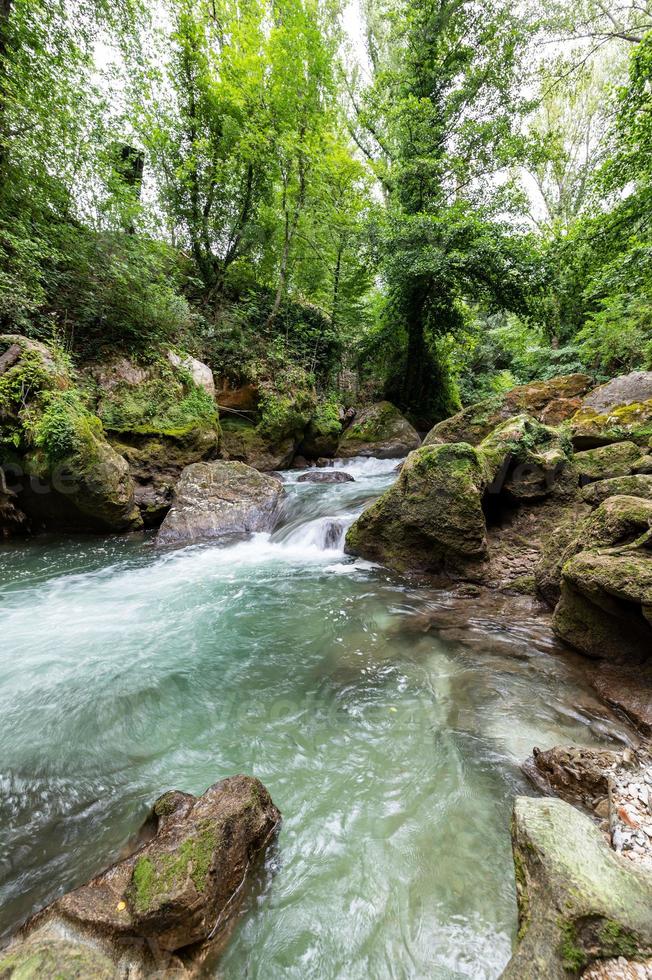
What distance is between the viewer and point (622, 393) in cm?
730

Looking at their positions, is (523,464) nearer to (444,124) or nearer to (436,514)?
(436,514)

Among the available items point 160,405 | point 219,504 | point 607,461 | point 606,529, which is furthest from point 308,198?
point 606,529

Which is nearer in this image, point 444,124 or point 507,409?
point 507,409

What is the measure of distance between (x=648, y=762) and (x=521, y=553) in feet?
9.75

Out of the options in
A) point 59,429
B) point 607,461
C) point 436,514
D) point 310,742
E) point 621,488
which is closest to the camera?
point 310,742

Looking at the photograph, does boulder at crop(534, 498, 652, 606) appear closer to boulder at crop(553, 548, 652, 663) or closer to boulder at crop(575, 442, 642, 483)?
boulder at crop(553, 548, 652, 663)

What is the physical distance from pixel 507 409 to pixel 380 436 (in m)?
5.15

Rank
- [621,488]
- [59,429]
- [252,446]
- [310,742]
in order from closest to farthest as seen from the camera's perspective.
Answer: [310,742]
[621,488]
[59,429]
[252,446]

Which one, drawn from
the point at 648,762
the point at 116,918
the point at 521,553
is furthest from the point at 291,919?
the point at 521,553

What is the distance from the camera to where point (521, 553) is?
4992 mm

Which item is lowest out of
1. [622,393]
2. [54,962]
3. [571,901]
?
[54,962]

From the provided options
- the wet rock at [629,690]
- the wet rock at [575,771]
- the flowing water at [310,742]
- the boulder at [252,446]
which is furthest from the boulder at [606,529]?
the boulder at [252,446]

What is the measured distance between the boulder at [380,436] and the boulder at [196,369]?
5.03 metres

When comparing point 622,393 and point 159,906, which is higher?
point 622,393
